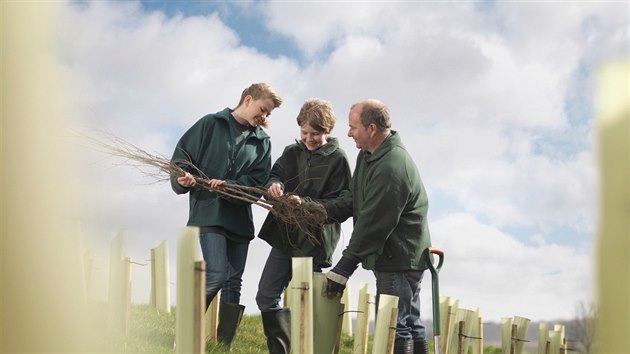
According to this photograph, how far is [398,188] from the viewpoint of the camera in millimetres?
4508

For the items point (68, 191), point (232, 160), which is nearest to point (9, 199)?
point (68, 191)

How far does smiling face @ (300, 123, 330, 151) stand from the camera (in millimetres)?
5195

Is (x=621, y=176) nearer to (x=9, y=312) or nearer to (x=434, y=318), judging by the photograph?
(x=434, y=318)

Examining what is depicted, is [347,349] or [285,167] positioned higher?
[285,167]

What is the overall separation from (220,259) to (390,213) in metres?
1.30

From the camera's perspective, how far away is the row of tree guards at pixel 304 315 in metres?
3.55

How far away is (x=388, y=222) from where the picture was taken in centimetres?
447

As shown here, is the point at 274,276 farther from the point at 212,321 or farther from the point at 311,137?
the point at 311,137

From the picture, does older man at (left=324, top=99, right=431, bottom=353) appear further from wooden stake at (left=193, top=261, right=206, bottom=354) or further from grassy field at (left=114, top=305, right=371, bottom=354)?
grassy field at (left=114, top=305, right=371, bottom=354)

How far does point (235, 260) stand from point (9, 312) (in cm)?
165

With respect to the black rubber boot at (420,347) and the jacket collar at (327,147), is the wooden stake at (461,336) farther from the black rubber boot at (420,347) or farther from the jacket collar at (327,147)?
the jacket collar at (327,147)

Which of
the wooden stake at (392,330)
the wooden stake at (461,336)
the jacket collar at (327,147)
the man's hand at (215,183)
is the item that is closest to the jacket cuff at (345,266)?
the wooden stake at (392,330)

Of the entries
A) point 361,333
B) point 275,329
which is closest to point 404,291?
point 361,333

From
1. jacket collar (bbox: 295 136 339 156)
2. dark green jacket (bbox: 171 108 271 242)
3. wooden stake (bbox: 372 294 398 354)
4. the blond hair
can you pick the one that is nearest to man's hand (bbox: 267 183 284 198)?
dark green jacket (bbox: 171 108 271 242)
